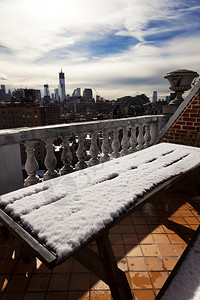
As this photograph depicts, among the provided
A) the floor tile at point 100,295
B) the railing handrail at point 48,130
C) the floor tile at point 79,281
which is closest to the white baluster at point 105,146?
the railing handrail at point 48,130

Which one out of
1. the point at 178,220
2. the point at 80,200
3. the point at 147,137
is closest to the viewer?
the point at 80,200

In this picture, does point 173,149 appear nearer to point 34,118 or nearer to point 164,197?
point 164,197

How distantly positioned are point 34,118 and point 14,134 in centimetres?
6687

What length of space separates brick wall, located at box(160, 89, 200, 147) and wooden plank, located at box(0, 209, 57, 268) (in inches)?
134

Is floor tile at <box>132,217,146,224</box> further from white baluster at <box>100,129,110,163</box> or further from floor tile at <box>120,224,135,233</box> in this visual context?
white baluster at <box>100,129,110,163</box>

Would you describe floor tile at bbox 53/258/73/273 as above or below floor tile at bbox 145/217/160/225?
below

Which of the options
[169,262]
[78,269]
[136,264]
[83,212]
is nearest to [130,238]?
[136,264]

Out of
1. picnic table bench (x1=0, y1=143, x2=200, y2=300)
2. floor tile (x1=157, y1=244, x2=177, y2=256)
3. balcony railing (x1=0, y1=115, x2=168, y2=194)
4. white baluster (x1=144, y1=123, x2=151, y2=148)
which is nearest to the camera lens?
picnic table bench (x1=0, y1=143, x2=200, y2=300)

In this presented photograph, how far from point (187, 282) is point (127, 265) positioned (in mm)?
959

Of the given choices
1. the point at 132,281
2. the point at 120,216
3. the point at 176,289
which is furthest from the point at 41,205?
the point at 132,281

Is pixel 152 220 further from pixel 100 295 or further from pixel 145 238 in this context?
pixel 100 295

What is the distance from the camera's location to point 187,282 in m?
1.04

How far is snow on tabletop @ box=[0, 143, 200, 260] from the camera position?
99cm

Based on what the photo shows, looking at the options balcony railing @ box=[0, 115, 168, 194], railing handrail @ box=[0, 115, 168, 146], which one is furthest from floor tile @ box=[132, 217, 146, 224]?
railing handrail @ box=[0, 115, 168, 146]
